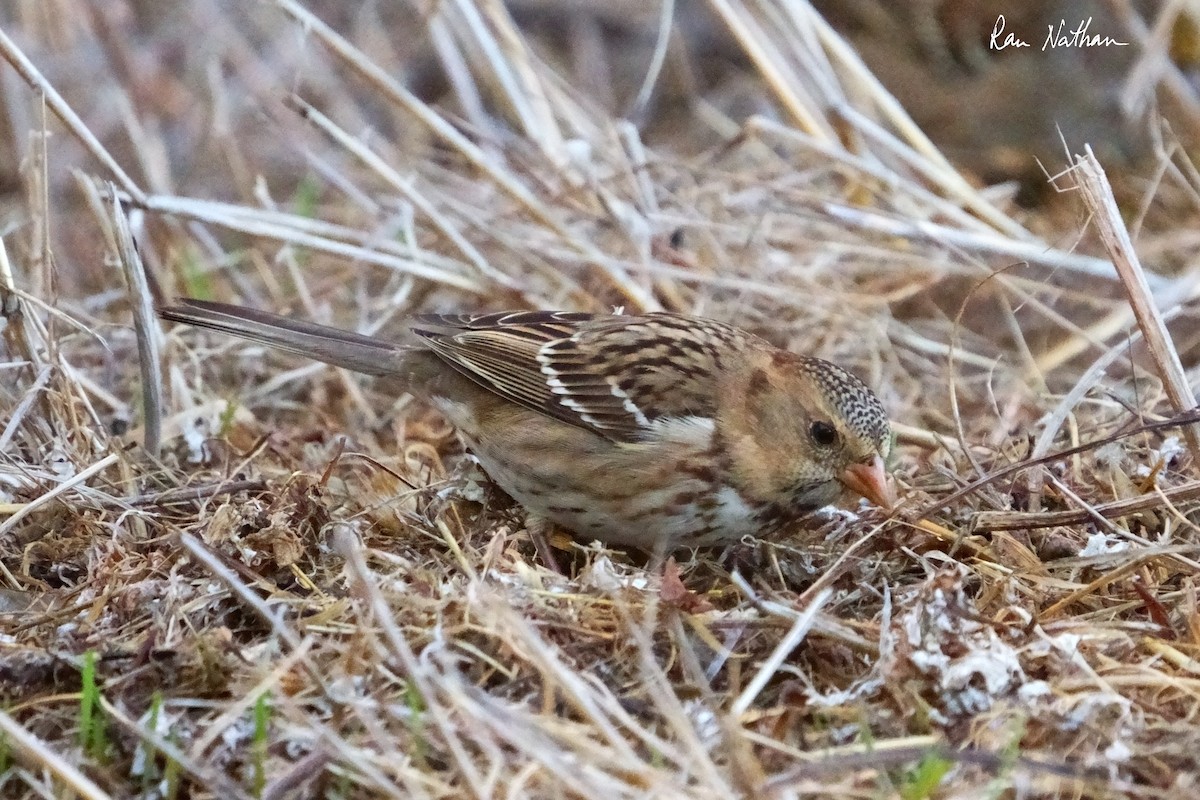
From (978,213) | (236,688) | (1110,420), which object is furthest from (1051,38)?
(236,688)

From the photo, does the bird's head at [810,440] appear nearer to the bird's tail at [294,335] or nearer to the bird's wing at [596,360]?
the bird's wing at [596,360]

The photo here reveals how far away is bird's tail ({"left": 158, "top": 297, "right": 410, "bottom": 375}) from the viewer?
319 centimetres

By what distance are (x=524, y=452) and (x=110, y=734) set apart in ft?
3.94

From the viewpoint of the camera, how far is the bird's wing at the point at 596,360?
2986 millimetres

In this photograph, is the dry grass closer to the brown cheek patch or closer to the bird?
the bird

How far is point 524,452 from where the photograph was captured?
9.87ft

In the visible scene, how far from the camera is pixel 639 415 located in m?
2.96

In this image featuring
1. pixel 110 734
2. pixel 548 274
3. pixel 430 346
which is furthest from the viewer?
pixel 548 274

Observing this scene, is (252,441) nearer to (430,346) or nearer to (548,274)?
(430,346)

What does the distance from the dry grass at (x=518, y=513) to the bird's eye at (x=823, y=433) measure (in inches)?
9.2

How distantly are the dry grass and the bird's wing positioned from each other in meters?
0.32
